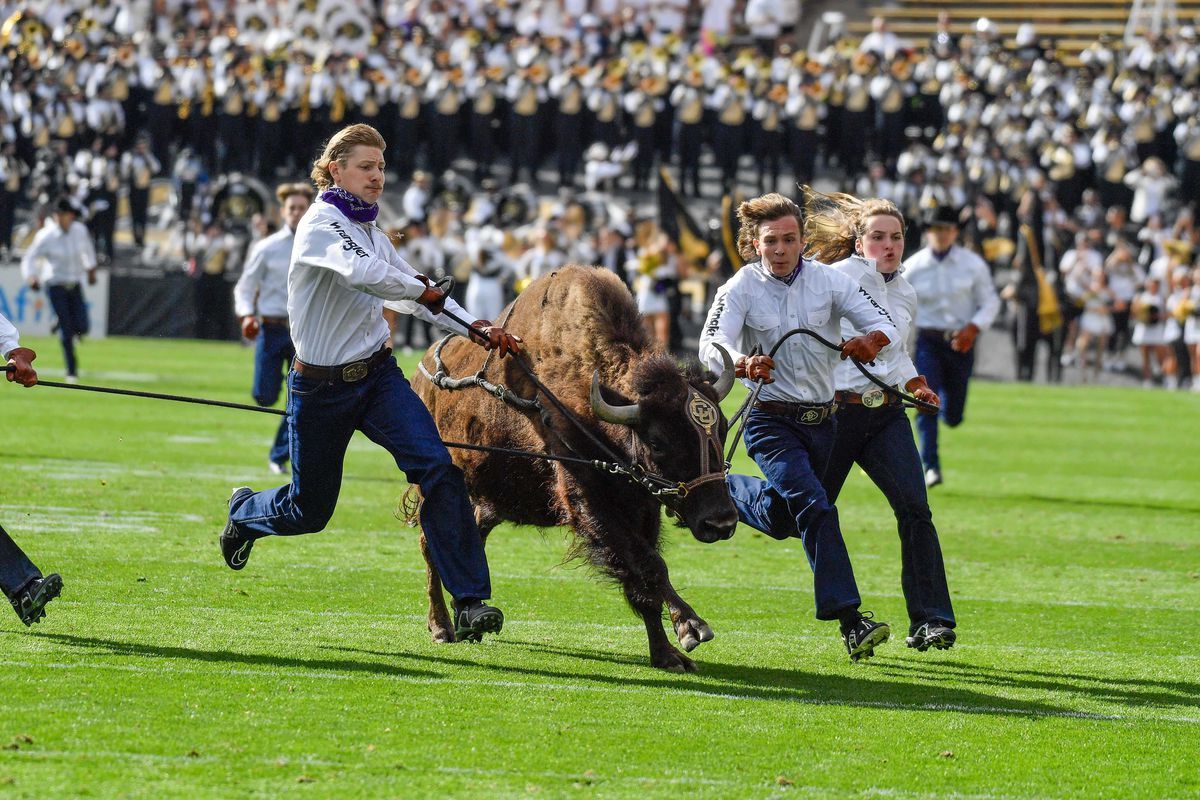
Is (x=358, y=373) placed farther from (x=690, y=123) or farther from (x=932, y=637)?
(x=690, y=123)

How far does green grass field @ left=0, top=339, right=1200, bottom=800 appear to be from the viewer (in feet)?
17.7

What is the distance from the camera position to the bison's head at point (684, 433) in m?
6.71

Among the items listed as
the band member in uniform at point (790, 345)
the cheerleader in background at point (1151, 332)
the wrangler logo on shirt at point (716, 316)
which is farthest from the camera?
the cheerleader in background at point (1151, 332)

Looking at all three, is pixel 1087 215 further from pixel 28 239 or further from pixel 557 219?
pixel 28 239

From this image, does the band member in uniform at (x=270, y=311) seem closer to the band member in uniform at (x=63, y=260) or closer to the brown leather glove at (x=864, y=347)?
the brown leather glove at (x=864, y=347)

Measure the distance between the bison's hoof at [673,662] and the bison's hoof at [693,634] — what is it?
4 cm

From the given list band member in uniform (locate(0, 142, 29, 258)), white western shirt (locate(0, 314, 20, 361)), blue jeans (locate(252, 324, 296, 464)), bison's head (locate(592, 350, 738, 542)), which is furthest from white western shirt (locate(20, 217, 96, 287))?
bison's head (locate(592, 350, 738, 542))

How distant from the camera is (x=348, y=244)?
21.8 ft

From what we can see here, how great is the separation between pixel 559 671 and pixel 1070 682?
191 centimetres

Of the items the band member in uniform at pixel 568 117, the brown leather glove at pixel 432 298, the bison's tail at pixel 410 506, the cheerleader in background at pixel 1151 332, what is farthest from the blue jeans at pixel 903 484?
the band member in uniform at pixel 568 117

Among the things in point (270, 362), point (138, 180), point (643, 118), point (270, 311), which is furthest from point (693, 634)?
point (138, 180)

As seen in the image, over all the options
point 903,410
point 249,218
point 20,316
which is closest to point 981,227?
point 249,218

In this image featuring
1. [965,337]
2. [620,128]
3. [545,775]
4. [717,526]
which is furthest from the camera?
[620,128]

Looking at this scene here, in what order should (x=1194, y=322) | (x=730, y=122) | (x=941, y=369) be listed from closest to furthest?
(x=941, y=369) → (x=1194, y=322) → (x=730, y=122)
